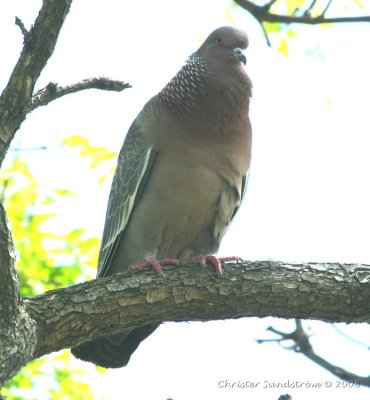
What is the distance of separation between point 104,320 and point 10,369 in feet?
2.06

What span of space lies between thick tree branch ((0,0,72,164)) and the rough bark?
1032mm

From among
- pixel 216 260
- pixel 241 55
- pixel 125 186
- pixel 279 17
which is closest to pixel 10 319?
pixel 216 260

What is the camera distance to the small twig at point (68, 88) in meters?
4.27

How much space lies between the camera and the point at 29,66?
3861 mm

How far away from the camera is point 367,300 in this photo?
466cm

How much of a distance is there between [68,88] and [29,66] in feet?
1.87

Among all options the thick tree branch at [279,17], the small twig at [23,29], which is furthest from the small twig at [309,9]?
the small twig at [23,29]

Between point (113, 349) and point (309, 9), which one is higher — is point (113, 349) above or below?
below

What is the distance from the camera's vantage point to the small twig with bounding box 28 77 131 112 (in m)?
4.27

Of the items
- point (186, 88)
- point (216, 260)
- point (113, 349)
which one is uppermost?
point (186, 88)

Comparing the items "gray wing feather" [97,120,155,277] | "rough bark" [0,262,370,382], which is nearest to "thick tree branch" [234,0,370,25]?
"gray wing feather" [97,120,155,277]

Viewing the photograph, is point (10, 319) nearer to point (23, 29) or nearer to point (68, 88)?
point (68, 88)

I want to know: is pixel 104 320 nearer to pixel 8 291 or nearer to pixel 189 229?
pixel 8 291

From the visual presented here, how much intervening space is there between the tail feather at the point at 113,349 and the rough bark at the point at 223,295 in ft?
2.69
